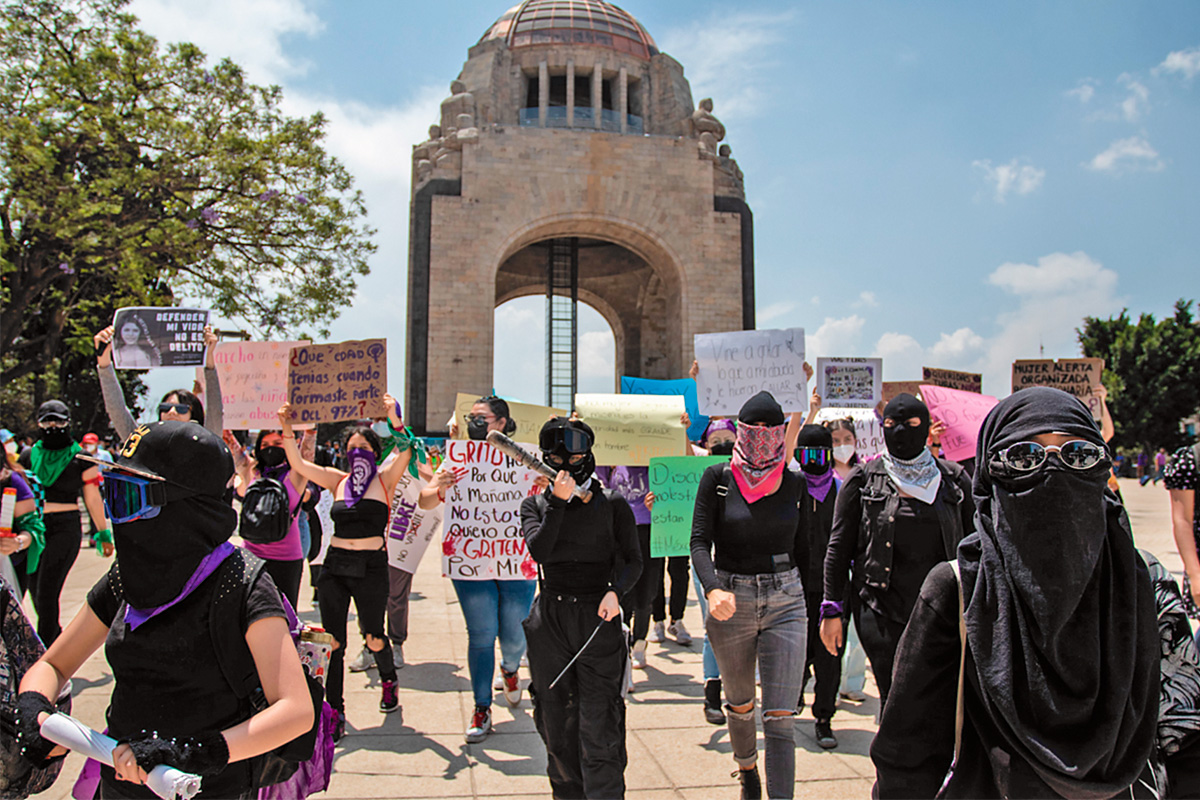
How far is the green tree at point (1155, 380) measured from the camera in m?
42.3

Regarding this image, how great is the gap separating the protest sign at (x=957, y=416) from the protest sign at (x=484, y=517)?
10.3 ft

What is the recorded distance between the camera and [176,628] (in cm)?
218

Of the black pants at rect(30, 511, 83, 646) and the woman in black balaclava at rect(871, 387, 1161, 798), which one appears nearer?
the woman in black balaclava at rect(871, 387, 1161, 798)

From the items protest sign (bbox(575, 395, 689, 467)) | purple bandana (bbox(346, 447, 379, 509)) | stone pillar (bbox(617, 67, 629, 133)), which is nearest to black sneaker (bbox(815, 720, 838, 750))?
protest sign (bbox(575, 395, 689, 467))

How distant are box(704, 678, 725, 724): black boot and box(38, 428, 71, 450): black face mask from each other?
17.1 feet

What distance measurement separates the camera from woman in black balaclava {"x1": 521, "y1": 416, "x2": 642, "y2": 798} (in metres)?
3.54

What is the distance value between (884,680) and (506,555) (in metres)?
2.62

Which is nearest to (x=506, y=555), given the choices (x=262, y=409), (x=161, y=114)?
(x=262, y=409)

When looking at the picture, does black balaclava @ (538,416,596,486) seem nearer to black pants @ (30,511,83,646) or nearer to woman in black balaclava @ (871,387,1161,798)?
woman in black balaclava @ (871,387,1161,798)

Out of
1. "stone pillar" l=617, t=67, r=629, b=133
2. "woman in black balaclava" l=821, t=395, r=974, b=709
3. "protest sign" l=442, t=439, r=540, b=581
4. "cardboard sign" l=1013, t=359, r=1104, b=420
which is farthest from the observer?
"stone pillar" l=617, t=67, r=629, b=133

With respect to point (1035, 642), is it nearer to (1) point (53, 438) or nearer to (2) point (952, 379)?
(1) point (53, 438)

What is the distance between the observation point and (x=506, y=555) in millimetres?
5438

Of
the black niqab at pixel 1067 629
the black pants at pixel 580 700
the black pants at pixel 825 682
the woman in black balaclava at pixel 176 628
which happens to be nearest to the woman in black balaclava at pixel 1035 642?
the black niqab at pixel 1067 629

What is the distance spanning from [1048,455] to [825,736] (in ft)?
11.5
